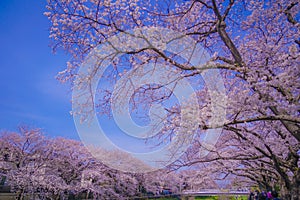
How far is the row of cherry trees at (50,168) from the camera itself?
Result: 11.9m

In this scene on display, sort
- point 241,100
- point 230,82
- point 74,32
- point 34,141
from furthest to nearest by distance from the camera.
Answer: point 34,141, point 230,82, point 74,32, point 241,100

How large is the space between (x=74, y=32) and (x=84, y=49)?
35 cm

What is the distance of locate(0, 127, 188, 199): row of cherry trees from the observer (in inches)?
468

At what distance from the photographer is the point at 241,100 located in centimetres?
395

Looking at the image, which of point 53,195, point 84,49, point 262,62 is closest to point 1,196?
point 53,195

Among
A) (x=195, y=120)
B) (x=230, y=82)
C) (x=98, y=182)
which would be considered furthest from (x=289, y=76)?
(x=98, y=182)

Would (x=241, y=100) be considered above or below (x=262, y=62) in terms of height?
below

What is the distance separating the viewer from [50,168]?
13102 millimetres

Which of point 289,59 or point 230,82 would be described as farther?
point 230,82

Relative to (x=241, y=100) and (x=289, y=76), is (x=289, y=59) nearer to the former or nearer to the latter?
(x=289, y=76)

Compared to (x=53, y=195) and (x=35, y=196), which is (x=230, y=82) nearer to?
(x=35, y=196)

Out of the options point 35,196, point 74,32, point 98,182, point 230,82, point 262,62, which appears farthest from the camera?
point 98,182

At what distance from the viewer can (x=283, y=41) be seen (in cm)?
547

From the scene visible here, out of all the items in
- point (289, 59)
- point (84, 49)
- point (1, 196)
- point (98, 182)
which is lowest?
point (1, 196)
